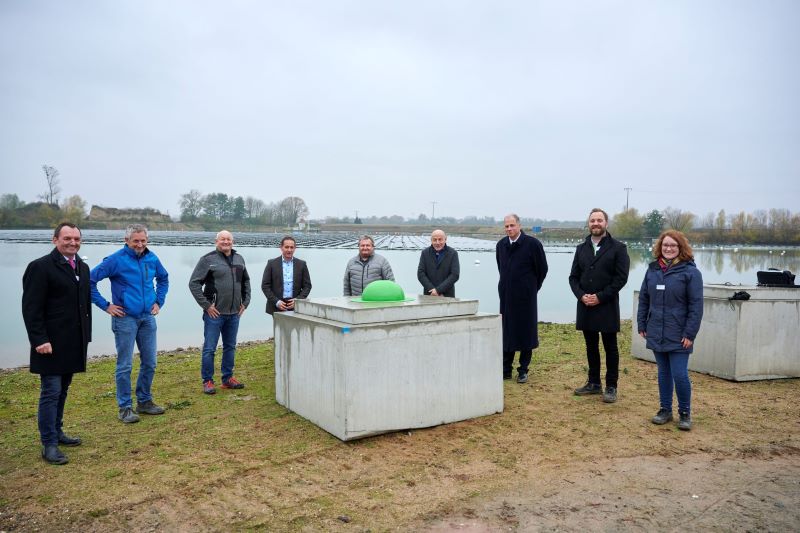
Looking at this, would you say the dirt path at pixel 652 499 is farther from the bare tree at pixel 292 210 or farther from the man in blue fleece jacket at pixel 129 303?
the bare tree at pixel 292 210

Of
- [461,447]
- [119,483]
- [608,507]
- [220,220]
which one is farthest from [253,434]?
[220,220]

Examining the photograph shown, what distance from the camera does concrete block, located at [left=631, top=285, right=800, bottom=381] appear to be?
6.75 m

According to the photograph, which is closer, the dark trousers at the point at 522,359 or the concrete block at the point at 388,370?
the concrete block at the point at 388,370

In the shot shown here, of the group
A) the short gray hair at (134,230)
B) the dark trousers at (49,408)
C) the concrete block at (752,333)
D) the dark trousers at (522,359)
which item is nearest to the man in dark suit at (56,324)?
the dark trousers at (49,408)

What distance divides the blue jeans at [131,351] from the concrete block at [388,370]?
127cm

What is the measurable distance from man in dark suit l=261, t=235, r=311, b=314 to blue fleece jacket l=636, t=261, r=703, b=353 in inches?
153

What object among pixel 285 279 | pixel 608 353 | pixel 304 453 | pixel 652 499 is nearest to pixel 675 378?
pixel 608 353

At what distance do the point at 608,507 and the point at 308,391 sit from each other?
2.75m

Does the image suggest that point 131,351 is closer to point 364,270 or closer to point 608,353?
point 364,270

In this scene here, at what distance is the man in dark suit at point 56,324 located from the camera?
426cm

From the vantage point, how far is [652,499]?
3648 millimetres

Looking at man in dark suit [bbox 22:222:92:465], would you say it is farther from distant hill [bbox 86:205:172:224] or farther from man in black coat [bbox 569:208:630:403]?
distant hill [bbox 86:205:172:224]

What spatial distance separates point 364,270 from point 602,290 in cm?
272

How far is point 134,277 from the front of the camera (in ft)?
17.3
